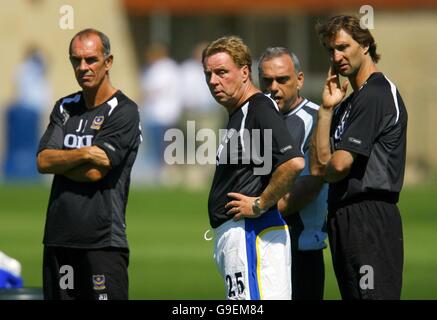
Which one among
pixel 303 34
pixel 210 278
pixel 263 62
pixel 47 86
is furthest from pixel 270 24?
pixel 263 62

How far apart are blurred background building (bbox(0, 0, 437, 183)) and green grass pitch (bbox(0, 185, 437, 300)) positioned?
513 cm

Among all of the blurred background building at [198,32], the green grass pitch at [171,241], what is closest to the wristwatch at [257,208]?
the green grass pitch at [171,241]

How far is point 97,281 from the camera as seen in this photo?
8680mm

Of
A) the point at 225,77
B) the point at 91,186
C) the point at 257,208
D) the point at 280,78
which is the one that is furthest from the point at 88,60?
the point at 257,208

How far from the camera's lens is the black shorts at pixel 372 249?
7.89m

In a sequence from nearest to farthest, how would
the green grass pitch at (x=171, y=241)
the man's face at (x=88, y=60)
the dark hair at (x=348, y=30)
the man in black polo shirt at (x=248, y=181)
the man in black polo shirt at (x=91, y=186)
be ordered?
the man in black polo shirt at (x=248, y=181), the dark hair at (x=348, y=30), the man in black polo shirt at (x=91, y=186), the man's face at (x=88, y=60), the green grass pitch at (x=171, y=241)

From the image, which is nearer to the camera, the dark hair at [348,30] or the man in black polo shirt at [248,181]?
the man in black polo shirt at [248,181]

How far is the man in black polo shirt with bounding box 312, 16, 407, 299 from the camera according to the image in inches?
309

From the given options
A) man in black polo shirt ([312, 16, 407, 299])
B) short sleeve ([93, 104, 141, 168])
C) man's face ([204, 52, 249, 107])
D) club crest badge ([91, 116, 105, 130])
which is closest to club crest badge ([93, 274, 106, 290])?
short sleeve ([93, 104, 141, 168])

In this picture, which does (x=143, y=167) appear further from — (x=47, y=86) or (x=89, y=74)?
(x=89, y=74)

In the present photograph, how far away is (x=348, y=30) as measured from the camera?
8031 mm

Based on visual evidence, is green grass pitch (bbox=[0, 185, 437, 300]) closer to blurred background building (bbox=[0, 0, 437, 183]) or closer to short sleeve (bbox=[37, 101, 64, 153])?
short sleeve (bbox=[37, 101, 64, 153])

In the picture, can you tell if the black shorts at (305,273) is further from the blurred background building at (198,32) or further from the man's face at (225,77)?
the blurred background building at (198,32)

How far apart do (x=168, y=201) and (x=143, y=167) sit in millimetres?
4356
